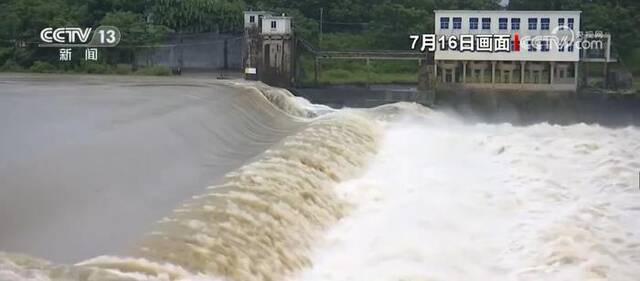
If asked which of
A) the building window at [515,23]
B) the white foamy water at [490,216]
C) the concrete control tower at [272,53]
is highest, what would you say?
the building window at [515,23]

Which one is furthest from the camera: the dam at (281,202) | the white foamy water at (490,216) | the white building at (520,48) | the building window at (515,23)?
the building window at (515,23)

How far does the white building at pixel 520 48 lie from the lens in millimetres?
25062

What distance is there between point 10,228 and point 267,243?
2280 mm

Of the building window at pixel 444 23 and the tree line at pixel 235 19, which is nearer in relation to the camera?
the building window at pixel 444 23

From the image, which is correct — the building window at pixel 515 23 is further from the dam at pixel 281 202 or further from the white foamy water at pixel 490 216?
the dam at pixel 281 202

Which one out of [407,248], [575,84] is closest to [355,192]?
[407,248]

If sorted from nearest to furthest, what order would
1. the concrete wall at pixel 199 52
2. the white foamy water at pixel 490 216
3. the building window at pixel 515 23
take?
the white foamy water at pixel 490 216
the building window at pixel 515 23
the concrete wall at pixel 199 52

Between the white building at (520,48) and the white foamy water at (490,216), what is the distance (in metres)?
8.96

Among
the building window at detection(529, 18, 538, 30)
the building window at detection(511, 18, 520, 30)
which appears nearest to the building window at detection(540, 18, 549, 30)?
the building window at detection(529, 18, 538, 30)

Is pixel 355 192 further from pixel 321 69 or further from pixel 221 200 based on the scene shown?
pixel 321 69

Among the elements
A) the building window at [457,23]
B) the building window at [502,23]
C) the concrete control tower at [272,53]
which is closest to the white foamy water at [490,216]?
the concrete control tower at [272,53]

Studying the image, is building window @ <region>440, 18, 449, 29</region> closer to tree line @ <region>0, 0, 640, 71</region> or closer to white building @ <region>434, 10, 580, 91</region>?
white building @ <region>434, 10, 580, 91</region>

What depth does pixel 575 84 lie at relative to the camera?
2459 centimetres

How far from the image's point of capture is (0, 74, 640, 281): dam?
666 cm
